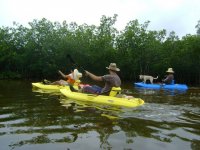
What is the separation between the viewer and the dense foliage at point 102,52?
128 ft

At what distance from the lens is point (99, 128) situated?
8188mm

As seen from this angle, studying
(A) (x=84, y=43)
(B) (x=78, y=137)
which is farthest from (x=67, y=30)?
(B) (x=78, y=137)

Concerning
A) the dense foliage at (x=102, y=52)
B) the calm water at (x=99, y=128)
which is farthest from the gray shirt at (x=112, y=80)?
the dense foliage at (x=102, y=52)

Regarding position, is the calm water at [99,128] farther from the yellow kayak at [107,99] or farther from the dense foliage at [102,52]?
the dense foliage at [102,52]

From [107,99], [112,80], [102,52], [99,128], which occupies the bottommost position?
[99,128]

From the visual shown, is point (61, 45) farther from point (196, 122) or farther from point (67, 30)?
point (196, 122)

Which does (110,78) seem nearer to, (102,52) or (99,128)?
(99,128)

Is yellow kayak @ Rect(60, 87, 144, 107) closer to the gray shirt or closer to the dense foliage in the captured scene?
the gray shirt

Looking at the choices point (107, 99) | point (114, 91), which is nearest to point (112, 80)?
point (114, 91)

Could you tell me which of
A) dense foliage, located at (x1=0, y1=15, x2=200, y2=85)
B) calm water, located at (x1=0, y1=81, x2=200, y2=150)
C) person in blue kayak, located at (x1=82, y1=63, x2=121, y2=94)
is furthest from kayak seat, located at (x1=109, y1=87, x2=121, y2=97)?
dense foliage, located at (x1=0, y1=15, x2=200, y2=85)

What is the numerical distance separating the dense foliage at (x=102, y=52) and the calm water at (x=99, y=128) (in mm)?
27850

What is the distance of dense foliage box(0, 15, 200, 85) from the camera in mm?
39125

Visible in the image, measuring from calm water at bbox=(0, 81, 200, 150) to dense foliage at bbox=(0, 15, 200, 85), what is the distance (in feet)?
91.4

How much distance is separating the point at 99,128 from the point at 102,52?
105 feet
